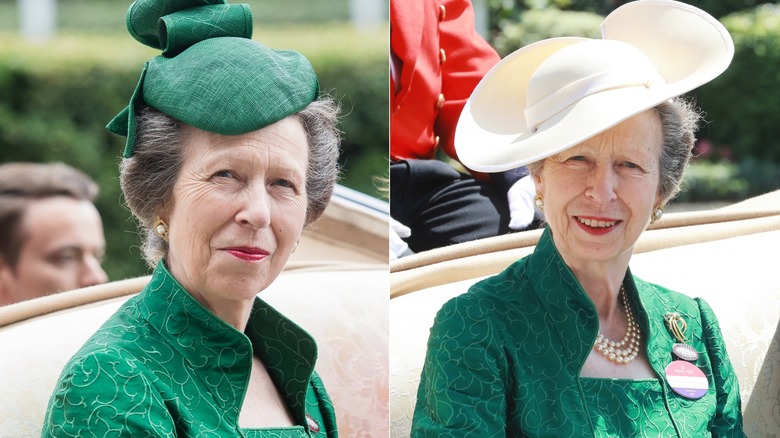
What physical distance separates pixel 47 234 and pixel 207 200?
185cm

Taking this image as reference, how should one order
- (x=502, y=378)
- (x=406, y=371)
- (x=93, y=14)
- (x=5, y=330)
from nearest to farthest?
(x=502, y=378)
(x=5, y=330)
(x=406, y=371)
(x=93, y=14)

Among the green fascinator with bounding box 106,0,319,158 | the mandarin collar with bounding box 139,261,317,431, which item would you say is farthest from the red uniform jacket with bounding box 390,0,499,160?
the mandarin collar with bounding box 139,261,317,431

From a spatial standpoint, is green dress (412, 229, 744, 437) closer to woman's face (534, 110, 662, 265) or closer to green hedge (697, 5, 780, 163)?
woman's face (534, 110, 662, 265)

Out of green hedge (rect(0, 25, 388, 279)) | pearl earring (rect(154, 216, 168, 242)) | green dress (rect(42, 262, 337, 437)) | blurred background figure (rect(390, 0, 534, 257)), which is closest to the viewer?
green dress (rect(42, 262, 337, 437))

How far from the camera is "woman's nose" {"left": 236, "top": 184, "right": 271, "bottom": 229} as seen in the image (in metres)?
1.94

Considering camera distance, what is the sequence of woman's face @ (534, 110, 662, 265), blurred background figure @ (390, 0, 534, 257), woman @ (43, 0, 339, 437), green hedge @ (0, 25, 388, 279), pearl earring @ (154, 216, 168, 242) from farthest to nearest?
1. green hedge @ (0, 25, 388, 279)
2. blurred background figure @ (390, 0, 534, 257)
3. woman's face @ (534, 110, 662, 265)
4. pearl earring @ (154, 216, 168, 242)
5. woman @ (43, 0, 339, 437)

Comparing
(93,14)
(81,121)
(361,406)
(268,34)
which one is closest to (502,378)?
(361,406)

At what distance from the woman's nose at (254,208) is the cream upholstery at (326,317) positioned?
418 millimetres

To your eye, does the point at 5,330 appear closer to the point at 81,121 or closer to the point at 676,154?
the point at 676,154

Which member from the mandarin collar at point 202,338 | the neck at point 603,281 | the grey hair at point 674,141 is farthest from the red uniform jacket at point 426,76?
the mandarin collar at point 202,338

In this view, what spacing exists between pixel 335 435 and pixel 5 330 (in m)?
0.68

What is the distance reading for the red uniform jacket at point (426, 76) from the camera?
2404mm

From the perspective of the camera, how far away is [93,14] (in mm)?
5188

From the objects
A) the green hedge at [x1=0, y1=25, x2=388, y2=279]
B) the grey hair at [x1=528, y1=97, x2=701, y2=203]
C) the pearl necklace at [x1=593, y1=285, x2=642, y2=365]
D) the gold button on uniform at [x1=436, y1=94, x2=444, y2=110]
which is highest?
the grey hair at [x1=528, y1=97, x2=701, y2=203]
